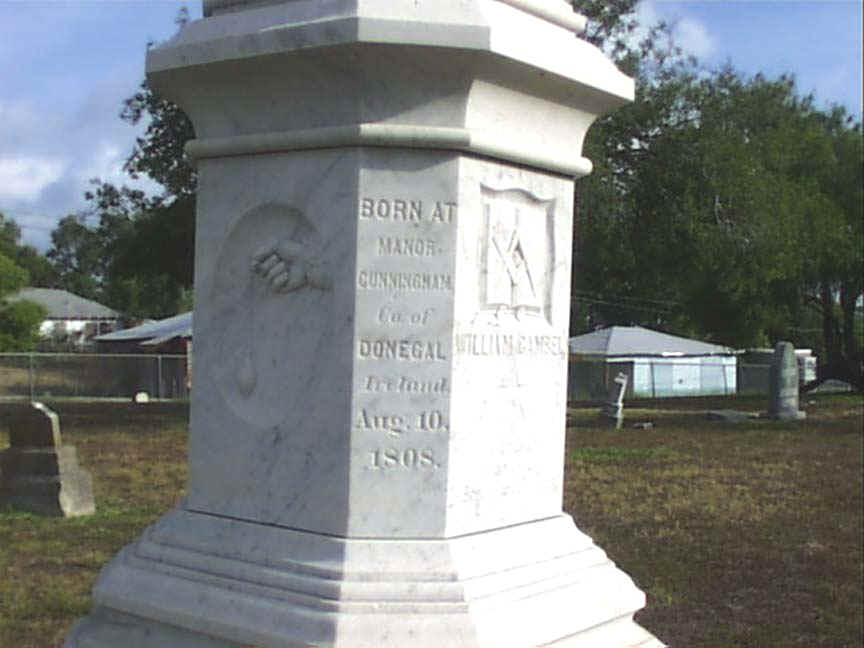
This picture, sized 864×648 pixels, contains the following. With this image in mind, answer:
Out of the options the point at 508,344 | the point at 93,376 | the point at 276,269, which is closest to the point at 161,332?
the point at 93,376

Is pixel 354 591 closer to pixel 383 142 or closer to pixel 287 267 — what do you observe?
pixel 287 267

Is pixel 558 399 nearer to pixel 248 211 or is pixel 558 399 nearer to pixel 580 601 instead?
pixel 580 601

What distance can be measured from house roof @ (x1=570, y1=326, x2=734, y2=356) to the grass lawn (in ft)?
85.7

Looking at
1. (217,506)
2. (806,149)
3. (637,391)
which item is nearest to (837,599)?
(217,506)

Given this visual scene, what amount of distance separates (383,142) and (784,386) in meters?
20.6

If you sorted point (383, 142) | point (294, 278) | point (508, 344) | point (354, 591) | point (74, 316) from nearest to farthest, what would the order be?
point (354, 591) → point (383, 142) → point (294, 278) → point (508, 344) → point (74, 316)

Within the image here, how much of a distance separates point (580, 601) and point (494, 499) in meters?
0.42

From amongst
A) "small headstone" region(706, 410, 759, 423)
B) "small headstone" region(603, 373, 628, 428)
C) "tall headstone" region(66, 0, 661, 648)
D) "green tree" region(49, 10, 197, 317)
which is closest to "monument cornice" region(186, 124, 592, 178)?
"tall headstone" region(66, 0, 661, 648)

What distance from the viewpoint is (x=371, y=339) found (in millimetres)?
3439

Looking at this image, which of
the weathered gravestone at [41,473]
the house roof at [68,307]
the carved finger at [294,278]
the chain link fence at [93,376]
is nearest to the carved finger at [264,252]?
the carved finger at [294,278]

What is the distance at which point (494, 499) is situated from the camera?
3.64 m

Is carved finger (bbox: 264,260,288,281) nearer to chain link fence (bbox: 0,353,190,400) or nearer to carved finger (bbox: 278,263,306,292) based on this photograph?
carved finger (bbox: 278,263,306,292)

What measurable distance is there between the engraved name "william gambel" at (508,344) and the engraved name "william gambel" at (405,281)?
0.17 metres

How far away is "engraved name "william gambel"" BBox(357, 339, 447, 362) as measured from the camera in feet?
11.3
